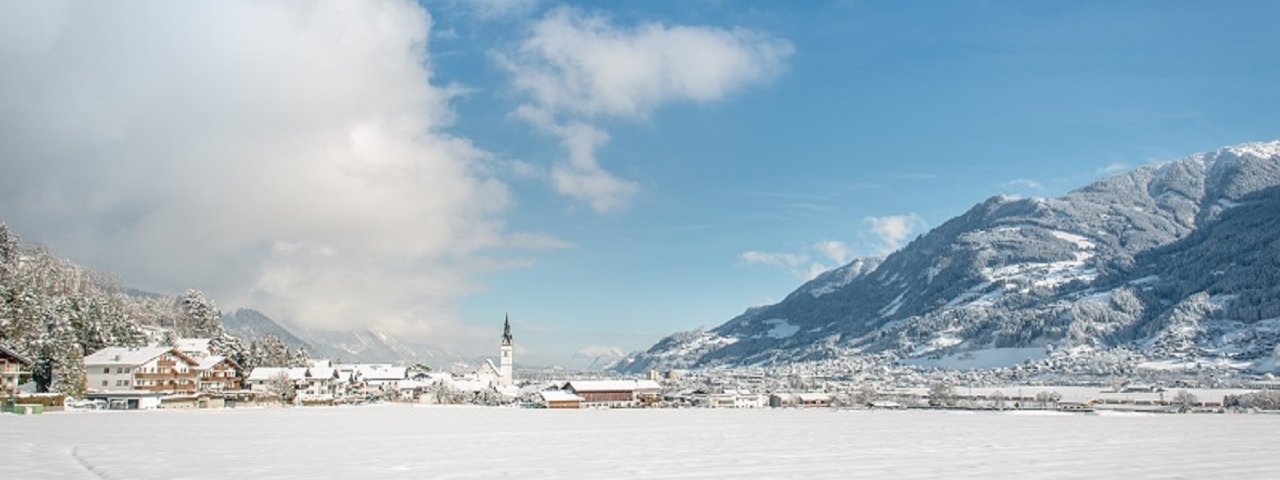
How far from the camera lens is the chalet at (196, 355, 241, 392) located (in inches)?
5256

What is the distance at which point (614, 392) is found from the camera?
162 meters

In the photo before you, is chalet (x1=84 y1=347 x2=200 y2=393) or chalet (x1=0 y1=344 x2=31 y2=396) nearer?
chalet (x1=0 y1=344 x2=31 y2=396)

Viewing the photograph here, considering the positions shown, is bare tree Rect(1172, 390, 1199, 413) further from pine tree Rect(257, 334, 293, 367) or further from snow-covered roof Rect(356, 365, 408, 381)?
pine tree Rect(257, 334, 293, 367)

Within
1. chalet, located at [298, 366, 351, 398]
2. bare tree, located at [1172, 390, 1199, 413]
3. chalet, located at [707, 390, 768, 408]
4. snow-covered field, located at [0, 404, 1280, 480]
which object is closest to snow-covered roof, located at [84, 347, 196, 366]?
chalet, located at [298, 366, 351, 398]

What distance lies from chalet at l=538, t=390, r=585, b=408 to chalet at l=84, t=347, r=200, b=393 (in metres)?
54.3

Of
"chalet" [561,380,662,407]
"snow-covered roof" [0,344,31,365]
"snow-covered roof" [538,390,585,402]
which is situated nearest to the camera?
"snow-covered roof" [0,344,31,365]

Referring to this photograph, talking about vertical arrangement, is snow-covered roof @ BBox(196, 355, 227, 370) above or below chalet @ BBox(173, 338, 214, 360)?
below

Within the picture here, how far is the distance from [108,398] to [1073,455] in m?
118

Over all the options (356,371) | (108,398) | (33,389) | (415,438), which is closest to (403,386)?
(356,371)

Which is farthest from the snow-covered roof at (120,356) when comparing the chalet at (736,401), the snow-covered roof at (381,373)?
the chalet at (736,401)

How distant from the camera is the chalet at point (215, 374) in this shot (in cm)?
13350

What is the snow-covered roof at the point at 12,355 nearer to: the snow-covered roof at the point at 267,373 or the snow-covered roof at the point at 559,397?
the snow-covered roof at the point at 267,373

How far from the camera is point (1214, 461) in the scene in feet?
112

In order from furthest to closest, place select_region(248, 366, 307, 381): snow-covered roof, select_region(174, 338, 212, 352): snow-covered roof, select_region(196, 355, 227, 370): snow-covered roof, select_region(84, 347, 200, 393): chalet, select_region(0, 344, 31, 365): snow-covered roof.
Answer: select_region(248, 366, 307, 381): snow-covered roof < select_region(174, 338, 212, 352): snow-covered roof < select_region(196, 355, 227, 370): snow-covered roof < select_region(84, 347, 200, 393): chalet < select_region(0, 344, 31, 365): snow-covered roof
